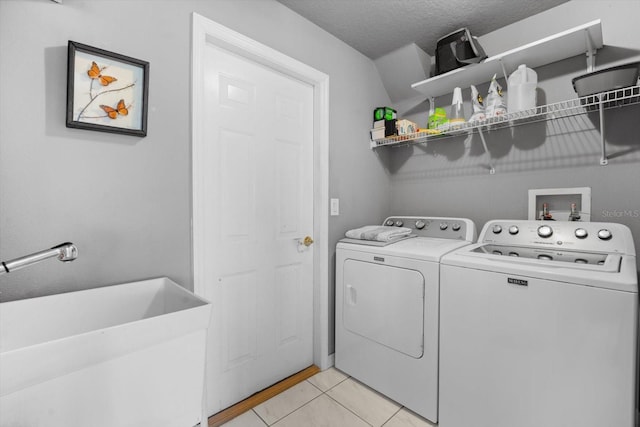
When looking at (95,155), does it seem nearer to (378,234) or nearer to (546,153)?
(378,234)

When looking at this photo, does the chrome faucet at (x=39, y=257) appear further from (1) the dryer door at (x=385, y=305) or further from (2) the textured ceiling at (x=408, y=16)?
(2) the textured ceiling at (x=408, y=16)

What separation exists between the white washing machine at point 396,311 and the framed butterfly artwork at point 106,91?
141 centimetres

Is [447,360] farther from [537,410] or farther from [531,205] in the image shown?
[531,205]

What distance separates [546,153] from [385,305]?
1434 mm

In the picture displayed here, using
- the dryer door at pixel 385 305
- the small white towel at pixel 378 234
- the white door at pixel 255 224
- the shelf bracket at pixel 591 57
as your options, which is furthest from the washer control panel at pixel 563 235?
the white door at pixel 255 224

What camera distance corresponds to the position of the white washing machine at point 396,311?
1.53 meters

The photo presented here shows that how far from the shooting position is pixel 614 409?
3.35 feet

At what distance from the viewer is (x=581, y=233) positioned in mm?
1493

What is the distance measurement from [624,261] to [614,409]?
1.98 feet

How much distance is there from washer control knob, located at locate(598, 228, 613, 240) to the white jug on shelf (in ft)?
2.55

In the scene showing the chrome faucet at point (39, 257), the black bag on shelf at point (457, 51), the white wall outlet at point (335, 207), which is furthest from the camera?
the white wall outlet at point (335, 207)

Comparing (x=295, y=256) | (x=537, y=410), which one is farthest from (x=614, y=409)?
(x=295, y=256)

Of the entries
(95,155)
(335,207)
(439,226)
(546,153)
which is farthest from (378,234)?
(95,155)

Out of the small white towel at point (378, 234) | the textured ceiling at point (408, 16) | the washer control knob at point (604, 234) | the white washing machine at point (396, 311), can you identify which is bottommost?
the white washing machine at point (396, 311)
